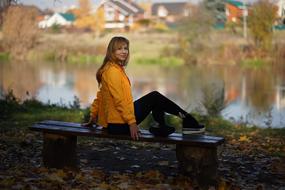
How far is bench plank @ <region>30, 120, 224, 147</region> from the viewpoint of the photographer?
180 inches

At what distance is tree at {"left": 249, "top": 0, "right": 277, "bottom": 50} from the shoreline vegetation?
1.77ft

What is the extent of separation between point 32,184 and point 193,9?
31.5 m

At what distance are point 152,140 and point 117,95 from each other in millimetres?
526

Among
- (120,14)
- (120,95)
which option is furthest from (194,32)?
(120,95)

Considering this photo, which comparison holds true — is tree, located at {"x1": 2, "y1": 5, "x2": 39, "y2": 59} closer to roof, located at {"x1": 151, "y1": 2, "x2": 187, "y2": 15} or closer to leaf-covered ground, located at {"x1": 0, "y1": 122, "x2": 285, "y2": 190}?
leaf-covered ground, located at {"x1": 0, "y1": 122, "x2": 285, "y2": 190}

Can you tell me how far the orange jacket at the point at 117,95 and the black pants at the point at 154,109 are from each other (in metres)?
0.08

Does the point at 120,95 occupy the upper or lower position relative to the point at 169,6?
lower

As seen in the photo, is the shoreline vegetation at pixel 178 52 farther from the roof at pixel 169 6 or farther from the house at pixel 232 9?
the roof at pixel 169 6

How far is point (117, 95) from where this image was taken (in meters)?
4.72

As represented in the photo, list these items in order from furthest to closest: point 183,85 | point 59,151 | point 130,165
Answer: 1. point 183,85
2. point 130,165
3. point 59,151

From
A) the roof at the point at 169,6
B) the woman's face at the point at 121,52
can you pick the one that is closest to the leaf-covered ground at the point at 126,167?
the woman's face at the point at 121,52

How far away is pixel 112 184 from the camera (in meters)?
4.81

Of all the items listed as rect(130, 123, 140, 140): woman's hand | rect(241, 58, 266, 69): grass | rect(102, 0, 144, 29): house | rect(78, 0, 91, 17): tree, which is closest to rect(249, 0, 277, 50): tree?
rect(241, 58, 266, 69): grass

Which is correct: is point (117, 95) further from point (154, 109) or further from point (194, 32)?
point (194, 32)
